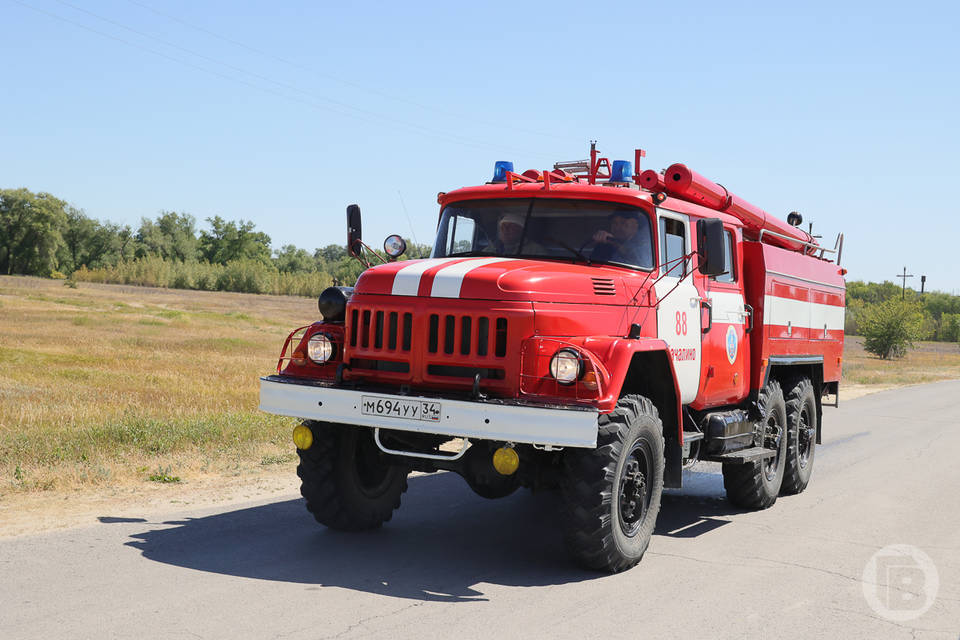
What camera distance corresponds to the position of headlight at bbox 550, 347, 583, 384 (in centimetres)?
612

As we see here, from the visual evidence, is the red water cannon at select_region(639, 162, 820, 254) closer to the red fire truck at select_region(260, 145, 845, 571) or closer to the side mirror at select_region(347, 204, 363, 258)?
the red fire truck at select_region(260, 145, 845, 571)

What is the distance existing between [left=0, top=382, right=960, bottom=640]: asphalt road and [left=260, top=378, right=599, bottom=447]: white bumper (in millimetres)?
1000

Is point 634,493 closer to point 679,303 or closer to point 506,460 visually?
point 506,460

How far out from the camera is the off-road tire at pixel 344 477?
7242 mm

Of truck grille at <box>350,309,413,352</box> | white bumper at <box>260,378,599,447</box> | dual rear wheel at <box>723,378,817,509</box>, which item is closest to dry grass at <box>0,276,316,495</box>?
white bumper at <box>260,378,599,447</box>

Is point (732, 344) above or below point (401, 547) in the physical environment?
above

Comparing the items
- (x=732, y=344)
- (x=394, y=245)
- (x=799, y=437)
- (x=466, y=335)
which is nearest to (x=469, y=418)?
(x=466, y=335)

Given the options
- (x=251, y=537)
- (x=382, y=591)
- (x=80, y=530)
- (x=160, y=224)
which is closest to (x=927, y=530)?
(x=382, y=591)

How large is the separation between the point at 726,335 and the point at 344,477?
3697mm

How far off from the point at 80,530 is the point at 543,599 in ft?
12.2

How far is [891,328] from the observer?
205ft

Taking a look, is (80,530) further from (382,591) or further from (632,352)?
(632,352)

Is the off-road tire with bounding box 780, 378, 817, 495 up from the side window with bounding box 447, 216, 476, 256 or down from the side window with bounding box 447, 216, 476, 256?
down

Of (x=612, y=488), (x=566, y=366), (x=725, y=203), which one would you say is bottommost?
(x=612, y=488)
